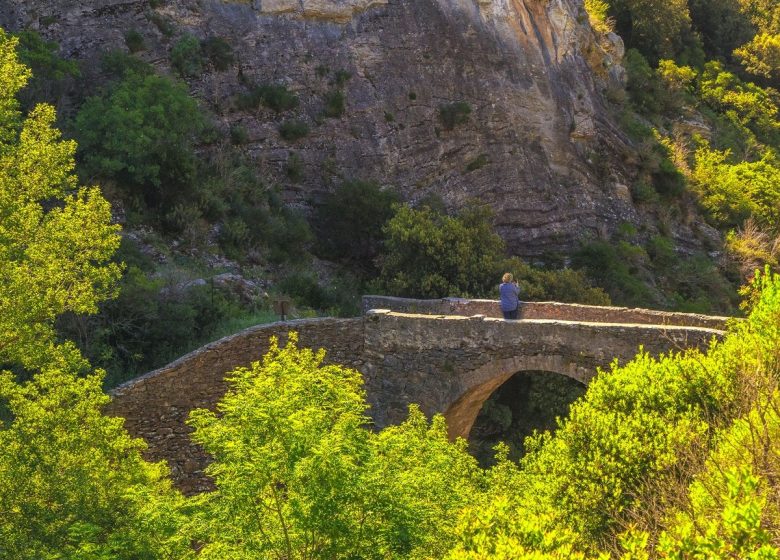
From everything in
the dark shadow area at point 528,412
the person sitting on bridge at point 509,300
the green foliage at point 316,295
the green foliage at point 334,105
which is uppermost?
the green foliage at point 334,105

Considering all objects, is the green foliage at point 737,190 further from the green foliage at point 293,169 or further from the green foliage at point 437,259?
the green foliage at point 293,169

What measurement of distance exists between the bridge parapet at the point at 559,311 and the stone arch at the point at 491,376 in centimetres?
203

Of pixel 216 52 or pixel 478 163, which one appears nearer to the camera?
pixel 216 52

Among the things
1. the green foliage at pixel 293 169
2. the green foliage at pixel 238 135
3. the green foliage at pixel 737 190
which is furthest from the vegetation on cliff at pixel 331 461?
the green foliage at pixel 737 190

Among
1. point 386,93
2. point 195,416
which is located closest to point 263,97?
point 386,93

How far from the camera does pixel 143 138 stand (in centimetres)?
2355

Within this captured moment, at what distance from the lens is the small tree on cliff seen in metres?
11.1

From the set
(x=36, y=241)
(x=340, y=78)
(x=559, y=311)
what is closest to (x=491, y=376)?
(x=559, y=311)

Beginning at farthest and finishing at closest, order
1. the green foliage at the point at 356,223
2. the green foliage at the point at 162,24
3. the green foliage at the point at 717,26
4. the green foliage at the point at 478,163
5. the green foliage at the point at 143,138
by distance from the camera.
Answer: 1. the green foliage at the point at 717,26
2. the green foliage at the point at 478,163
3. the green foliage at the point at 162,24
4. the green foliage at the point at 356,223
5. the green foliage at the point at 143,138

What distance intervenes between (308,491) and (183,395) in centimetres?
750

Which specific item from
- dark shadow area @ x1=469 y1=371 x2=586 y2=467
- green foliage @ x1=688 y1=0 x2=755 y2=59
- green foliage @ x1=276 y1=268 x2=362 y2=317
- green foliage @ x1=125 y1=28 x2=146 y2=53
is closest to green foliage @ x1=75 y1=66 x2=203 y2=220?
green foliage @ x1=125 y1=28 x2=146 y2=53

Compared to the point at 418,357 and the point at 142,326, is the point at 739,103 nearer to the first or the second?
the point at 418,357

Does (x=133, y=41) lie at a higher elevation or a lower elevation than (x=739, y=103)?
higher

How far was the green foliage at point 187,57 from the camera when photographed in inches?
1144
